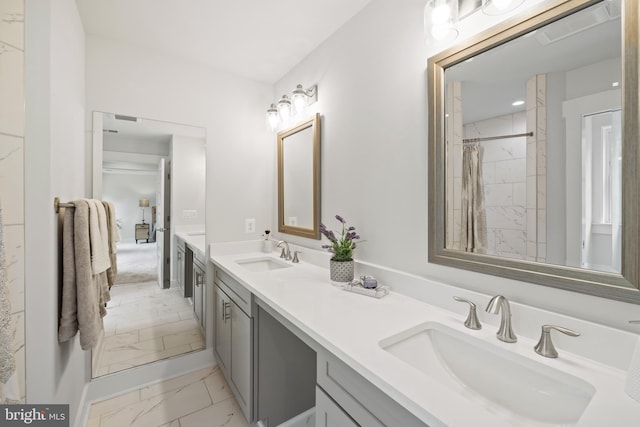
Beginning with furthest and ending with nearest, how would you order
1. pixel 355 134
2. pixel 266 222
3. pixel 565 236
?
pixel 266 222, pixel 355 134, pixel 565 236

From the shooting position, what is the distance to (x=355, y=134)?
160 cm

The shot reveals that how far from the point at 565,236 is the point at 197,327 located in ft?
7.77

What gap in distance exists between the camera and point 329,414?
0.89 m

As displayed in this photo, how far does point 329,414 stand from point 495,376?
53 centimetres

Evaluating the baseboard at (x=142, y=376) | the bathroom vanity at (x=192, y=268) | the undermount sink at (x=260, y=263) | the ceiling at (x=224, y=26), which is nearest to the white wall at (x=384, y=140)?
the ceiling at (x=224, y=26)

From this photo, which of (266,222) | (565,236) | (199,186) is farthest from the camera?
(266,222)

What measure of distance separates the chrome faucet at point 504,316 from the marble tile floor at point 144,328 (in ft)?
6.86

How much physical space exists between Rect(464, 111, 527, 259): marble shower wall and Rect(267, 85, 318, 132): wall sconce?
1.20 meters

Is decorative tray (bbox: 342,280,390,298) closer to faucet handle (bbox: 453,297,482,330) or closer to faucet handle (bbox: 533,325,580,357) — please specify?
faucet handle (bbox: 453,297,482,330)

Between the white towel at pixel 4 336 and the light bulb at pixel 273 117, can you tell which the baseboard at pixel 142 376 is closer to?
the white towel at pixel 4 336

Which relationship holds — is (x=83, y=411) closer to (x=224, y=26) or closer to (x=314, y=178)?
(x=314, y=178)

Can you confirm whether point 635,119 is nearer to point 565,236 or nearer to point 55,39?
point 565,236

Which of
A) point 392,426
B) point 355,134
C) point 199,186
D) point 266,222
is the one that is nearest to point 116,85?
point 199,186

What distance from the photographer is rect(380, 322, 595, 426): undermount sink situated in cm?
70
